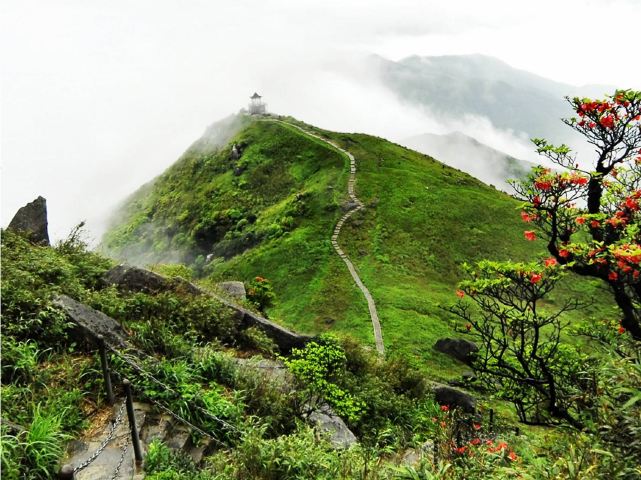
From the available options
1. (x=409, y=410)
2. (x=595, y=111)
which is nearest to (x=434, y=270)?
(x=409, y=410)

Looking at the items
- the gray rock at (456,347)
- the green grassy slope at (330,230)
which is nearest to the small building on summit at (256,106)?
the green grassy slope at (330,230)

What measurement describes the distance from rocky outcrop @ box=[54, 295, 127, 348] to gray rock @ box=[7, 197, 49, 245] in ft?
24.0

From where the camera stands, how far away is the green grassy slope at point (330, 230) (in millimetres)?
40781

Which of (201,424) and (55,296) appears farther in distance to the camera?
(55,296)

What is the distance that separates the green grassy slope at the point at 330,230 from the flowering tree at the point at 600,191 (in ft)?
62.7

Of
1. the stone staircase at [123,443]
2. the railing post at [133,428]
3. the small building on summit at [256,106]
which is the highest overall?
the small building on summit at [256,106]

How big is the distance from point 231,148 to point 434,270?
5464 centimetres

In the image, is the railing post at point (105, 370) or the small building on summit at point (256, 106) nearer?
the railing post at point (105, 370)

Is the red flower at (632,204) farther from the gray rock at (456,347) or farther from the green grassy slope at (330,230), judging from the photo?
the gray rock at (456,347)

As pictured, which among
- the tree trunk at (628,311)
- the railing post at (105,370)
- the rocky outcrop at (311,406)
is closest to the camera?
the railing post at (105,370)

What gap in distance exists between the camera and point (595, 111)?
40.3ft

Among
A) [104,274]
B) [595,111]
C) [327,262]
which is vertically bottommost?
[327,262]

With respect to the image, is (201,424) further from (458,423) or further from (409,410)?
(409,410)

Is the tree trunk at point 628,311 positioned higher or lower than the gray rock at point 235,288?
higher
